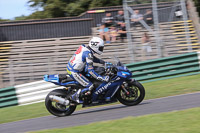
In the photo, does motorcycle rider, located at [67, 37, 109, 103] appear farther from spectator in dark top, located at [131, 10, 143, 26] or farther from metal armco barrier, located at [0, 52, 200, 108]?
spectator in dark top, located at [131, 10, 143, 26]

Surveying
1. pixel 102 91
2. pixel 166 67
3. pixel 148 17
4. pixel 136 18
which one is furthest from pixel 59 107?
pixel 148 17

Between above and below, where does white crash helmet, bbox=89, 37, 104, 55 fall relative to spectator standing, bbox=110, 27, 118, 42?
below

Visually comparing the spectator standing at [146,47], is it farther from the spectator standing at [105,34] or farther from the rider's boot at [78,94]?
the rider's boot at [78,94]

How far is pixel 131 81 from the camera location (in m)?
8.09

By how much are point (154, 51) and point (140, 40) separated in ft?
2.36

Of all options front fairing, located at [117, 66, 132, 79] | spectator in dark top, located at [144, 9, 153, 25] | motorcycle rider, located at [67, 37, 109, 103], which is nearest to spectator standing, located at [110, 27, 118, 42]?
spectator in dark top, located at [144, 9, 153, 25]

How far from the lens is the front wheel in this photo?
806 centimetres

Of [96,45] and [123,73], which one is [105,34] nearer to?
[96,45]

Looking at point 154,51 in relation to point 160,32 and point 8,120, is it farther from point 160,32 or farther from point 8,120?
point 8,120

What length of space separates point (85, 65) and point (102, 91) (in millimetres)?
767

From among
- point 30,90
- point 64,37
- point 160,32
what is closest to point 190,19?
point 160,32

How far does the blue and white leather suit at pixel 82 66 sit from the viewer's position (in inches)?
315

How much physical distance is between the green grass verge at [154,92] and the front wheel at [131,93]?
4.99 ft

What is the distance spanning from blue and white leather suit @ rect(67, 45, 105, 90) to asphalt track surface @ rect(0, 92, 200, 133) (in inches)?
32.8
